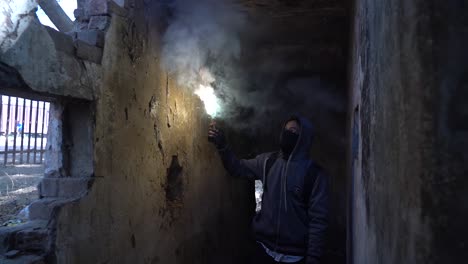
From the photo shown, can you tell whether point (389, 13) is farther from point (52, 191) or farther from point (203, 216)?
point (203, 216)

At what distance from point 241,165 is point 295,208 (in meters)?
0.85

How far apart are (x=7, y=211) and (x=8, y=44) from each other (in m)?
4.97

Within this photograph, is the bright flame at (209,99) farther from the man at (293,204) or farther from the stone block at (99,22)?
the stone block at (99,22)

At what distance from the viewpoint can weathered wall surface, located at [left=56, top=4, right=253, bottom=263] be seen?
2631 millimetres

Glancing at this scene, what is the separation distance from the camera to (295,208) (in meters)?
3.44

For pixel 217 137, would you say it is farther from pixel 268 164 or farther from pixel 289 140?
pixel 289 140

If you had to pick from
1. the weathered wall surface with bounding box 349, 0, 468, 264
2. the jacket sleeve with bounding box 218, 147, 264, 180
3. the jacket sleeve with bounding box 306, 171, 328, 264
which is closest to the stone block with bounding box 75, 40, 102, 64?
the jacket sleeve with bounding box 218, 147, 264, 180

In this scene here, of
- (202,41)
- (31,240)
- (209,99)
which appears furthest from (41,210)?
(209,99)

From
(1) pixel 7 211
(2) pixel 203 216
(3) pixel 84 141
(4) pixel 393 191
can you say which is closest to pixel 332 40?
(2) pixel 203 216

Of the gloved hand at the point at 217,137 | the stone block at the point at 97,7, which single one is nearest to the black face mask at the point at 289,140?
the gloved hand at the point at 217,137

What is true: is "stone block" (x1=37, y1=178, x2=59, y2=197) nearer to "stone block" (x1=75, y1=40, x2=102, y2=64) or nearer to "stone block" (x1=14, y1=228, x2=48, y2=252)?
"stone block" (x1=14, y1=228, x2=48, y2=252)

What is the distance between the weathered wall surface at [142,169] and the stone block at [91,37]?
0.09 meters

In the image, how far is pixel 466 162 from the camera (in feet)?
3.87

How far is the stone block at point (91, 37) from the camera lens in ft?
8.77
